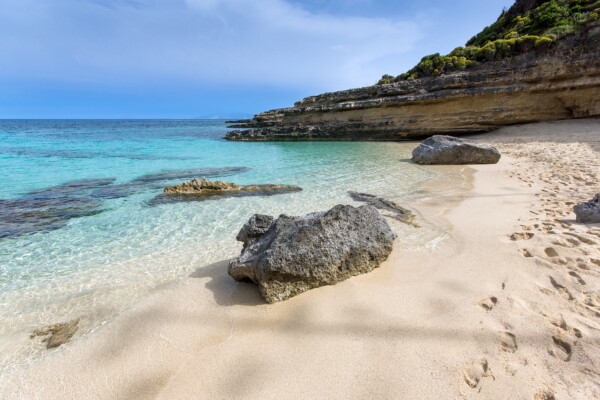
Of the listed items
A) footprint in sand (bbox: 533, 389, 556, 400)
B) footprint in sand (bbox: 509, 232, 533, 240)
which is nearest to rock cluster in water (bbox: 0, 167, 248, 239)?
footprint in sand (bbox: 533, 389, 556, 400)

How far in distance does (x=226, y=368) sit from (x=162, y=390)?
0.51 meters

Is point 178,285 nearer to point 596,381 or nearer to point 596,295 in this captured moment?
point 596,381

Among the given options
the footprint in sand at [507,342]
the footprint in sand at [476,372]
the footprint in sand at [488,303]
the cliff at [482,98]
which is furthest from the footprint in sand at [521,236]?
the cliff at [482,98]

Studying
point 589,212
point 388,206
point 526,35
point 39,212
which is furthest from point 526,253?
point 526,35

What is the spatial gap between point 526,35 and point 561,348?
24.9 metres

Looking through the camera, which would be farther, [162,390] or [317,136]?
[317,136]

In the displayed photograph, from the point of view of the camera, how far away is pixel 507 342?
233 centimetres

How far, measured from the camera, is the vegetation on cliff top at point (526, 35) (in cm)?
1797

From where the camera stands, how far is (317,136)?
2852cm

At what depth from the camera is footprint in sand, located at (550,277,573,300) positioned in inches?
110

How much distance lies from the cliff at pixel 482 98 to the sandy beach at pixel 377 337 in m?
19.5

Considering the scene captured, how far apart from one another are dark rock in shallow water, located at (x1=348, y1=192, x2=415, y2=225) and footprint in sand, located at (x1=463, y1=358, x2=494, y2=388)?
12.0 ft

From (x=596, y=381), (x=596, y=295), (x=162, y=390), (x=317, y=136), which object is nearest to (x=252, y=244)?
(x=162, y=390)

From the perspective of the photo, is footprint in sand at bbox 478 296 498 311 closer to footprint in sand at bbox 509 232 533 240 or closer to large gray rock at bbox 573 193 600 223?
footprint in sand at bbox 509 232 533 240
